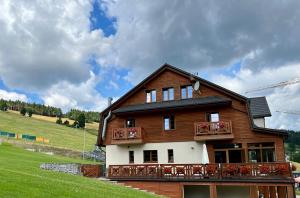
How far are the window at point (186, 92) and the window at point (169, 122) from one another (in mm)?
2123

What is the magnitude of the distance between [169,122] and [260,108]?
821 centimetres

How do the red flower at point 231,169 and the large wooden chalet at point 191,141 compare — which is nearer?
the red flower at point 231,169

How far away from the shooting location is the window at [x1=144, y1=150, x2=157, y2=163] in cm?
2706

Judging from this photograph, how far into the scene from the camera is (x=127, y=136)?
1072 inches

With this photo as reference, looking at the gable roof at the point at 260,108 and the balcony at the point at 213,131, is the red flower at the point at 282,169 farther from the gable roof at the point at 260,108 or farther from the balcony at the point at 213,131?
the gable roof at the point at 260,108

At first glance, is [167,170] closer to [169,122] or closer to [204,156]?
[204,156]

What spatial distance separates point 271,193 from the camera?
28.3m

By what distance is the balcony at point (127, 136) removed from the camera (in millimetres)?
26891

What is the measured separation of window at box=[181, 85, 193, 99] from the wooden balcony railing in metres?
6.65

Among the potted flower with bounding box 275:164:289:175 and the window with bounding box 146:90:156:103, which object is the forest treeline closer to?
the window with bounding box 146:90:156:103

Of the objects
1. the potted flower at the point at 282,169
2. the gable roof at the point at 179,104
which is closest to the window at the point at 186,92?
the gable roof at the point at 179,104

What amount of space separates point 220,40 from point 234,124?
26.5 ft

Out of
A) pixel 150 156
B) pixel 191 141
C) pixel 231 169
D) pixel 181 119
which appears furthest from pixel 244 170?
pixel 150 156

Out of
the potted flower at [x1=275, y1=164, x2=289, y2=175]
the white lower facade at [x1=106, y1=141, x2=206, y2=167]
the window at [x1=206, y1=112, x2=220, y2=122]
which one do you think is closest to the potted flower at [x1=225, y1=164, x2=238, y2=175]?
the white lower facade at [x1=106, y1=141, x2=206, y2=167]
